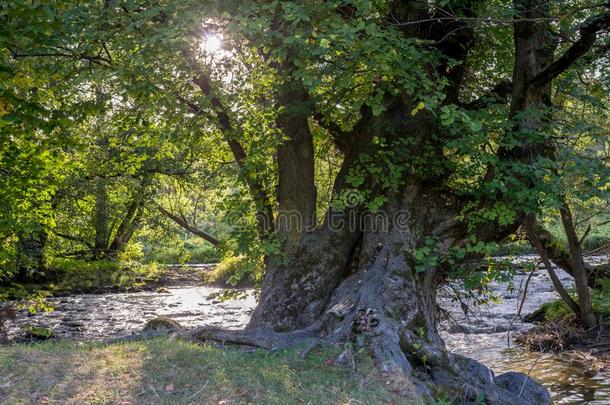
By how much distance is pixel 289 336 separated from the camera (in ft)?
20.5

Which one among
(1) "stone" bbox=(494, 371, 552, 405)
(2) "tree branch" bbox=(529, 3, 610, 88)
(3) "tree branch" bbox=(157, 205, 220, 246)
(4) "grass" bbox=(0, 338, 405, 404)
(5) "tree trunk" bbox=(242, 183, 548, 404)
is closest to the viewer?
(4) "grass" bbox=(0, 338, 405, 404)

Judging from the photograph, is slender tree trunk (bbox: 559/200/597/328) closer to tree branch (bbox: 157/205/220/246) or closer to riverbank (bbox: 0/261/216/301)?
tree branch (bbox: 157/205/220/246)

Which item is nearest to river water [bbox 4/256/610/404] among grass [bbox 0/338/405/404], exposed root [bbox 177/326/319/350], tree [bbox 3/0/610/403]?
tree [bbox 3/0/610/403]

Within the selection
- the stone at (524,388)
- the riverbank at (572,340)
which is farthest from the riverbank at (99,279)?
the stone at (524,388)

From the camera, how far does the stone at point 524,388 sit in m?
6.32

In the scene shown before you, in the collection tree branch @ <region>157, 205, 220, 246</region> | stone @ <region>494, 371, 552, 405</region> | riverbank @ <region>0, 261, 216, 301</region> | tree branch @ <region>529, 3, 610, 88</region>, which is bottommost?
stone @ <region>494, 371, 552, 405</region>

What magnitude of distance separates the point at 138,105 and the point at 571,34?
6451 mm

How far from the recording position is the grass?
432cm

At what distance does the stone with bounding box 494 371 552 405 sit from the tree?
525 millimetres

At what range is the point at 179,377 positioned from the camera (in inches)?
184

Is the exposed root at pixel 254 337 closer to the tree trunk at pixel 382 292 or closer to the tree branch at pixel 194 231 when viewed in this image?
the tree trunk at pixel 382 292

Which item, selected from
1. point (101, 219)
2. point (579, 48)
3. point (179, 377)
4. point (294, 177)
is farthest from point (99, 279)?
point (579, 48)

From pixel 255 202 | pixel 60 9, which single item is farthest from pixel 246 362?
pixel 60 9

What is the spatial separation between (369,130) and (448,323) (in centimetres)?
628
